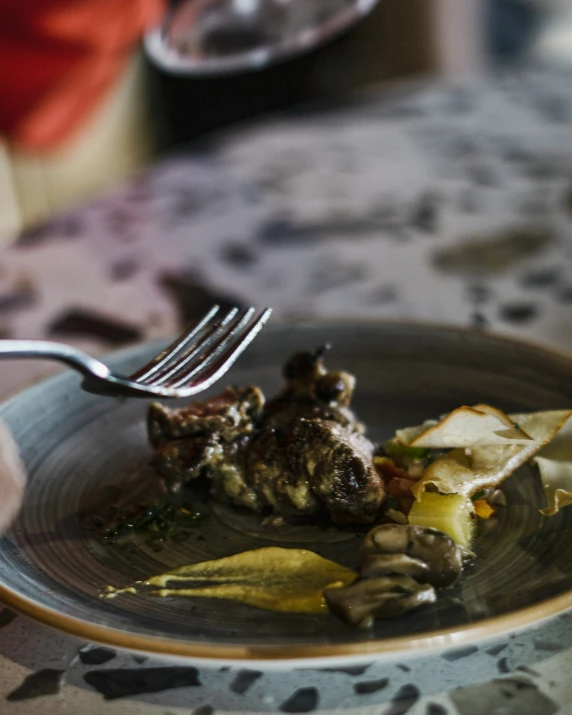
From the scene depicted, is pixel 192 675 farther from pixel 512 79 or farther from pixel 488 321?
pixel 512 79

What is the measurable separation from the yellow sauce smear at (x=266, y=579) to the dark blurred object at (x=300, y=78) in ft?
15.3

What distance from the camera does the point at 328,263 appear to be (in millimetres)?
2217

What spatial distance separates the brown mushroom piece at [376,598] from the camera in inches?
33.9

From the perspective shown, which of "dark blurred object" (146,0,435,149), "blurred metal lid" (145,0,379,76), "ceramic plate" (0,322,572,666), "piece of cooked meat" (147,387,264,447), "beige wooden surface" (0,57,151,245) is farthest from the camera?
"dark blurred object" (146,0,435,149)

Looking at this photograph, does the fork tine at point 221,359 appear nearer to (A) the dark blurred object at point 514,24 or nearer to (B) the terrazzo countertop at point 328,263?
(B) the terrazzo countertop at point 328,263

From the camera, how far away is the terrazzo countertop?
0.87m

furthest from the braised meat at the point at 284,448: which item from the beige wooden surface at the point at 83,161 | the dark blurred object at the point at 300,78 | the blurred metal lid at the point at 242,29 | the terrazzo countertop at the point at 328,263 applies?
the dark blurred object at the point at 300,78

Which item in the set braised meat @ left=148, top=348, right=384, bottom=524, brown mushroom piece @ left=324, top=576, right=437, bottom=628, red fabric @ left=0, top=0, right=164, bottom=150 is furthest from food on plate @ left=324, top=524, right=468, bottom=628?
red fabric @ left=0, top=0, right=164, bottom=150

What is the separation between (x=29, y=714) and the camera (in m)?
0.85

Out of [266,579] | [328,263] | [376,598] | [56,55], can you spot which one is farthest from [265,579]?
[56,55]

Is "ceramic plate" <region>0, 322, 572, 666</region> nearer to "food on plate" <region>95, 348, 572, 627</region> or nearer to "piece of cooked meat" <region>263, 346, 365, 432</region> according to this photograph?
"food on plate" <region>95, 348, 572, 627</region>

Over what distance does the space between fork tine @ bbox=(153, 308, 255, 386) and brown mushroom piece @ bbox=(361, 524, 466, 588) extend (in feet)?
1.06

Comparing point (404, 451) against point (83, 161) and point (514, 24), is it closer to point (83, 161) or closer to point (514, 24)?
point (83, 161)

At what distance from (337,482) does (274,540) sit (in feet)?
0.34
